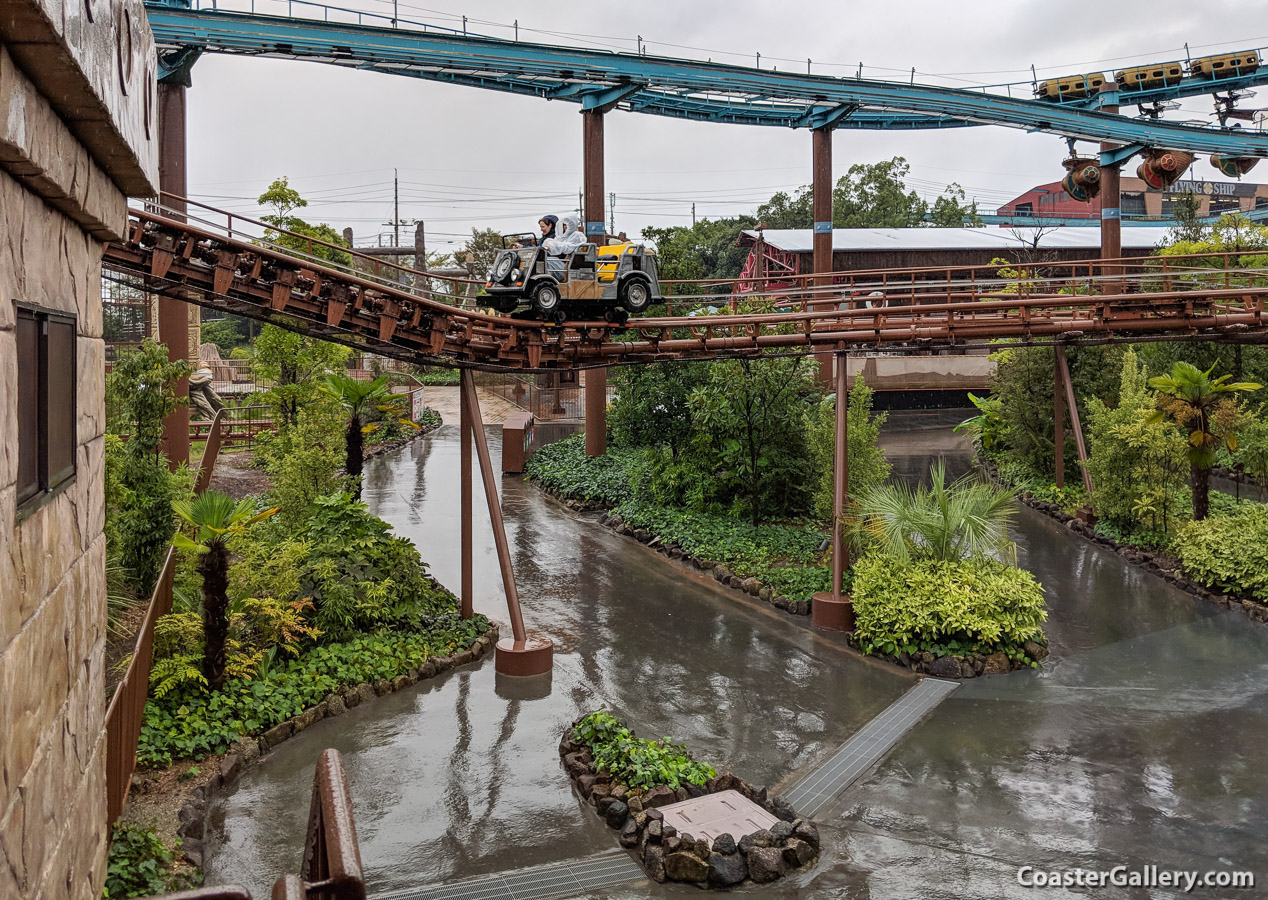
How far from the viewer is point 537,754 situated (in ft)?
36.3

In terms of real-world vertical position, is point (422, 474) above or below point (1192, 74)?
below

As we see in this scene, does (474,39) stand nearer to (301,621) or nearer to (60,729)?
(301,621)

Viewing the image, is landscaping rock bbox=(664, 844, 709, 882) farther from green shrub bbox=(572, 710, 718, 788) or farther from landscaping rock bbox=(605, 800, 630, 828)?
green shrub bbox=(572, 710, 718, 788)

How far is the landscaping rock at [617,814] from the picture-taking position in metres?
9.42

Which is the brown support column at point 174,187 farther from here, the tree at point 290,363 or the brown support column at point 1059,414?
the brown support column at point 1059,414

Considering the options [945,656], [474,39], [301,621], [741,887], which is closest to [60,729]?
[741,887]

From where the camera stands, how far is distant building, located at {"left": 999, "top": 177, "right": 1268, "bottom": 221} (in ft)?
218

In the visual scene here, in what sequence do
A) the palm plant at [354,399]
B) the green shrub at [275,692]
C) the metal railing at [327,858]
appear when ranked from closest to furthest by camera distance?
the metal railing at [327,858]
the green shrub at [275,692]
the palm plant at [354,399]

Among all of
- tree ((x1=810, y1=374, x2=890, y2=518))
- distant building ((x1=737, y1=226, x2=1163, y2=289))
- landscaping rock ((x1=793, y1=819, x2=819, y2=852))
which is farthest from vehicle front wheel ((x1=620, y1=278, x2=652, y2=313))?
distant building ((x1=737, y1=226, x2=1163, y2=289))

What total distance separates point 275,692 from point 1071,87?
26428mm

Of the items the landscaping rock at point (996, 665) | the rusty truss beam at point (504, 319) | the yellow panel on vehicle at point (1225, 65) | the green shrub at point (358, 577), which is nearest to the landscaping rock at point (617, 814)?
the green shrub at point (358, 577)

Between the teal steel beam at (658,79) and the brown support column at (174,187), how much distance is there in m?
1.06

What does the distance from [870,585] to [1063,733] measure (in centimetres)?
365

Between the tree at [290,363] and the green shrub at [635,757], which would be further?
the tree at [290,363]
